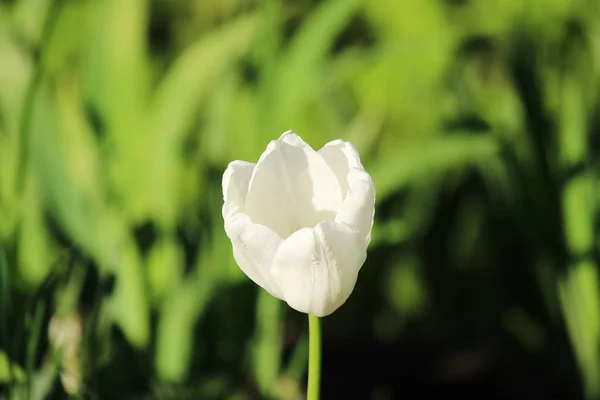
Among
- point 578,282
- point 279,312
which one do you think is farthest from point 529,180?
point 279,312

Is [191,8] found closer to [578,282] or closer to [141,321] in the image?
[141,321]

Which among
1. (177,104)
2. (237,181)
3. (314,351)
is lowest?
(314,351)

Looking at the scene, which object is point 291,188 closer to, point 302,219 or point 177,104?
point 302,219

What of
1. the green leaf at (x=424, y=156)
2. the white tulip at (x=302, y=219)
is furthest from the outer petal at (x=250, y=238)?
the green leaf at (x=424, y=156)

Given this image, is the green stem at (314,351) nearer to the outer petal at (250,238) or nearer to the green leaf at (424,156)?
the outer petal at (250,238)

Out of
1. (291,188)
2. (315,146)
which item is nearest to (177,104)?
(315,146)

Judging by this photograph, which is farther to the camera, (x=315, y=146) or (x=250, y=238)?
(x=315, y=146)
